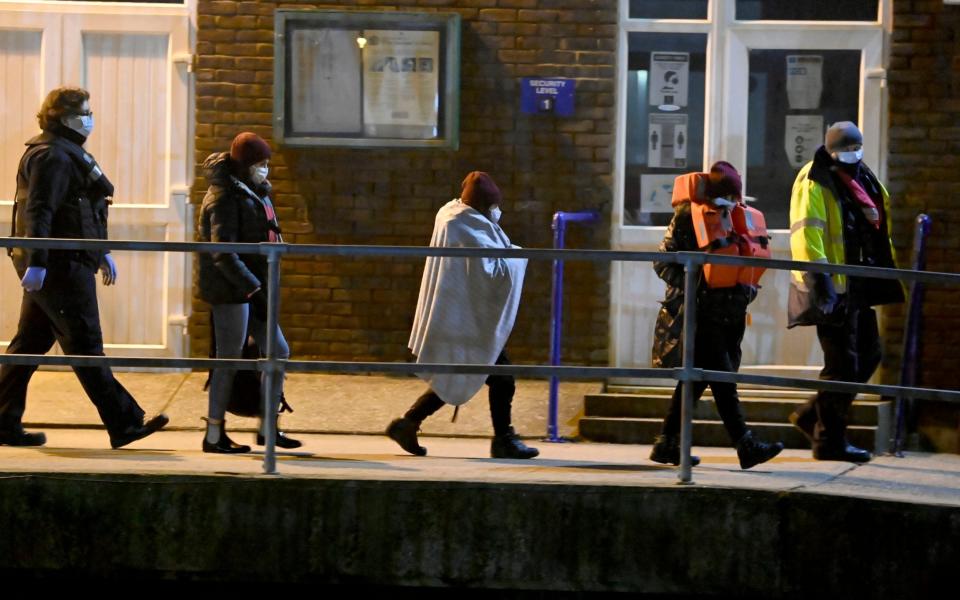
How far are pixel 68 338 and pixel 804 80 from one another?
4.51 m

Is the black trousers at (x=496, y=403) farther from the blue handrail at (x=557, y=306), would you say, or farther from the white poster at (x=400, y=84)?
the white poster at (x=400, y=84)

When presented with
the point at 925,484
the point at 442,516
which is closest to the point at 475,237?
the point at 442,516

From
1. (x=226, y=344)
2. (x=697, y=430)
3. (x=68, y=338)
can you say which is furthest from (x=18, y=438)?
(x=697, y=430)

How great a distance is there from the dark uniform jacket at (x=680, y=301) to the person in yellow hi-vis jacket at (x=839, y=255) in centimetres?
41

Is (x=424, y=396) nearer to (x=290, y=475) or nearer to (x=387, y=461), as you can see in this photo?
(x=387, y=461)

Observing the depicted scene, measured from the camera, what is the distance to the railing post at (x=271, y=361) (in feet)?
18.4

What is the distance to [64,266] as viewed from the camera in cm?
657

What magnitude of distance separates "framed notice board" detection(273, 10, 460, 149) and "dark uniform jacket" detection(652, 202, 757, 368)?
231 centimetres

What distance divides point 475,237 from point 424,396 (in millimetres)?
742

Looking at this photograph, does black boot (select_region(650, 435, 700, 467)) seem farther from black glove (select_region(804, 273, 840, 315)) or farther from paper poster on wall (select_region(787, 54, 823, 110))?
paper poster on wall (select_region(787, 54, 823, 110))

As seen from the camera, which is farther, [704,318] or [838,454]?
[838,454]

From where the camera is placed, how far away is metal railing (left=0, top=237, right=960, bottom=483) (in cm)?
557

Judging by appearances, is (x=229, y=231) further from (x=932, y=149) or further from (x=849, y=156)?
(x=932, y=149)

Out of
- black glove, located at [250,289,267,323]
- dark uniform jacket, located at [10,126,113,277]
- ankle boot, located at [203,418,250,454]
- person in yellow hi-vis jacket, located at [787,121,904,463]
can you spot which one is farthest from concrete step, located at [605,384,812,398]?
dark uniform jacket, located at [10,126,113,277]
